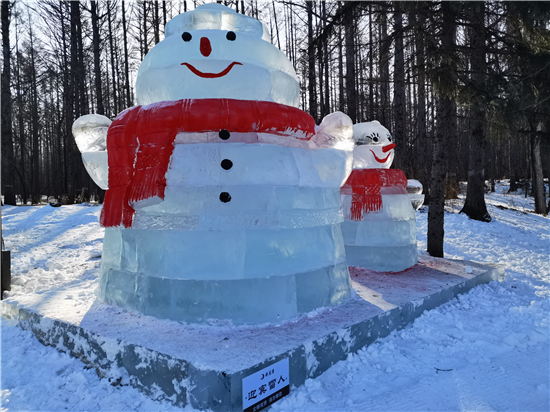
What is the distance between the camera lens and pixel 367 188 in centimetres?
489

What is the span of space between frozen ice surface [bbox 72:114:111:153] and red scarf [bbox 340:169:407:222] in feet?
9.72

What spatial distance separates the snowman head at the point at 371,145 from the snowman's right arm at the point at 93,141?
3073 millimetres

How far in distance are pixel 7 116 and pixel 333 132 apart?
12.8 meters

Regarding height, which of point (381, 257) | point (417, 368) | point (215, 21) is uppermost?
point (215, 21)

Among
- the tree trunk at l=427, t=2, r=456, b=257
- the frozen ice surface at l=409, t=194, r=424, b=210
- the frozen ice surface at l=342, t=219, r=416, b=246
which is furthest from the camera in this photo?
the tree trunk at l=427, t=2, r=456, b=257

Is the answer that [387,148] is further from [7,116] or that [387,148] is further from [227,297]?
[7,116]

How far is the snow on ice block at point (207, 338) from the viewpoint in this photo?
2262mm

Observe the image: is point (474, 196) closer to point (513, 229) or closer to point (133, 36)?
point (513, 229)

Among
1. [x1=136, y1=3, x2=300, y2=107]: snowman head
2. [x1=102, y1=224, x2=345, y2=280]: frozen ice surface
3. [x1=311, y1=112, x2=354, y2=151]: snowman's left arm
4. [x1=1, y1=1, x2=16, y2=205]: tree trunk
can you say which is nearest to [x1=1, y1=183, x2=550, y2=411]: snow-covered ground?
[x1=102, y1=224, x2=345, y2=280]: frozen ice surface

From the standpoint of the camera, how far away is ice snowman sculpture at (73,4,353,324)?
2936mm

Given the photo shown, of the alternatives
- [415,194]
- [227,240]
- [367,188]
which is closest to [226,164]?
[227,240]

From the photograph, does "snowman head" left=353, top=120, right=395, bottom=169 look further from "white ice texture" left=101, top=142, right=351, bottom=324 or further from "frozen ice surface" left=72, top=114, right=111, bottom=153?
"frozen ice surface" left=72, top=114, right=111, bottom=153

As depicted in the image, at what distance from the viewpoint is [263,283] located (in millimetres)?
2971

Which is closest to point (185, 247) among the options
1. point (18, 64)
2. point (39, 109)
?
point (18, 64)
